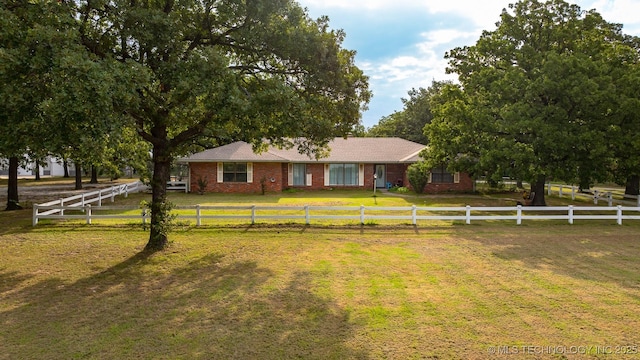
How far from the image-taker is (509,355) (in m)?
5.58

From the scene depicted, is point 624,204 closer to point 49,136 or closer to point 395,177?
point 395,177

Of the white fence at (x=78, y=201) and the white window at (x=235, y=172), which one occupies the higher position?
the white window at (x=235, y=172)

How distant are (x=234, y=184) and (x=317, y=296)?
22527 mm

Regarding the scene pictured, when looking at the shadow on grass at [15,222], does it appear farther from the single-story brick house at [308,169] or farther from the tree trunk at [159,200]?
the single-story brick house at [308,169]

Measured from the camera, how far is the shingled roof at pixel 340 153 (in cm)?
2895

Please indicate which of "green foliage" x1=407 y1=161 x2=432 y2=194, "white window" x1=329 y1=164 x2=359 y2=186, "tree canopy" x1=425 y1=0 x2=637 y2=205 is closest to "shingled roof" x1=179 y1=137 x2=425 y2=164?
"white window" x1=329 y1=164 x2=359 y2=186

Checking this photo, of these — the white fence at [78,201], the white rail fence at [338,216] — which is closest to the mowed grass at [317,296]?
the white rail fence at [338,216]

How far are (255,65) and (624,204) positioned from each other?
2428cm

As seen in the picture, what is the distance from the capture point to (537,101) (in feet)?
63.1

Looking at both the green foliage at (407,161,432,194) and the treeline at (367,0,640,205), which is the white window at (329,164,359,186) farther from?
the treeline at (367,0,640,205)

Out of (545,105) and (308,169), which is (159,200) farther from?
(308,169)

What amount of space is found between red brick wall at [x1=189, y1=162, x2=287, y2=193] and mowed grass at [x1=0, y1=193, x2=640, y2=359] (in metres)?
15.2

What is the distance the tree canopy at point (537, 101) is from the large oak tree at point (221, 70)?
10.1 meters

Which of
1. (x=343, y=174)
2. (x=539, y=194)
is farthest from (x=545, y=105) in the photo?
(x=343, y=174)
